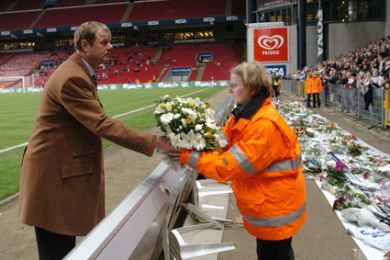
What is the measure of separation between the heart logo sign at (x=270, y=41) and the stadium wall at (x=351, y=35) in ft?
59.1

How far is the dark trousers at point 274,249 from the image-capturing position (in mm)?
2992

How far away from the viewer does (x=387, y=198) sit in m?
5.79

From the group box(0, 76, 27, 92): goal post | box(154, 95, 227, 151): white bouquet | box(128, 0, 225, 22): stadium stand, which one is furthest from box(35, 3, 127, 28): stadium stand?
box(154, 95, 227, 151): white bouquet

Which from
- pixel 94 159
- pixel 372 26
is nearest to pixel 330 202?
pixel 94 159

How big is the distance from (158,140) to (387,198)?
3884 mm

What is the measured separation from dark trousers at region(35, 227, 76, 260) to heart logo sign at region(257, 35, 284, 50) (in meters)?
17.7

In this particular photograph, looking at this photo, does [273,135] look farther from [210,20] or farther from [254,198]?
[210,20]

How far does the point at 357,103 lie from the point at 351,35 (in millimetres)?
23290

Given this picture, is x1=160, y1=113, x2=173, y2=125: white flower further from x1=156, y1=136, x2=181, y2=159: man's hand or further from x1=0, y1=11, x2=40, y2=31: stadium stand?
x1=0, y1=11, x2=40, y2=31: stadium stand

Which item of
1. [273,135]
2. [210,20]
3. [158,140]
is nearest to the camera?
[273,135]

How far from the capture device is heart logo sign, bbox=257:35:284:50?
19.7m

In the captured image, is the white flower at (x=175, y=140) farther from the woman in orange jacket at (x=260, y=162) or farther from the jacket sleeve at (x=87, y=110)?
the jacket sleeve at (x=87, y=110)

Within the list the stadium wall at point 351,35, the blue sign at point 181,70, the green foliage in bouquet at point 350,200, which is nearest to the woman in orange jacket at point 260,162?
the green foliage in bouquet at point 350,200

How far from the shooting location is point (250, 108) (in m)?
2.78
